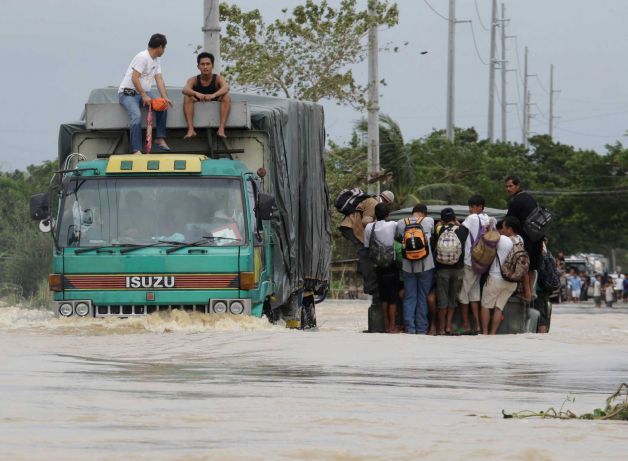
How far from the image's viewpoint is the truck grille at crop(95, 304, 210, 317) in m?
14.7

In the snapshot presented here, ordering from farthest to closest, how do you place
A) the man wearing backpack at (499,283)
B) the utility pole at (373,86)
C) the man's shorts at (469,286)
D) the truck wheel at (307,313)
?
the utility pole at (373,86)
the truck wheel at (307,313)
the man's shorts at (469,286)
the man wearing backpack at (499,283)

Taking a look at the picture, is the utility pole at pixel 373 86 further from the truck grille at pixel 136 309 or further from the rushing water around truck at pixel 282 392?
the truck grille at pixel 136 309

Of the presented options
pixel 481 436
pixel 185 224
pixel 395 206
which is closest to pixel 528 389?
pixel 481 436

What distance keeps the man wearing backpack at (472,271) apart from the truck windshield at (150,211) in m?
2.96

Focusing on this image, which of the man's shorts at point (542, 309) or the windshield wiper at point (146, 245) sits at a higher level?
the windshield wiper at point (146, 245)

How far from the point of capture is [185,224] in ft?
48.5

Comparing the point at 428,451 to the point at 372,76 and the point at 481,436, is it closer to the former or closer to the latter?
the point at 481,436

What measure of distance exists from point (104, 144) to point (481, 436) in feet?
30.4

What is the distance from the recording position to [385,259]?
16.5 m

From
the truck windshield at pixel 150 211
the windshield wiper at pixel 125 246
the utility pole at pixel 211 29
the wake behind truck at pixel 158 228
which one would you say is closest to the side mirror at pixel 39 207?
the wake behind truck at pixel 158 228

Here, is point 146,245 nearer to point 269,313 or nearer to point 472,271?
point 269,313

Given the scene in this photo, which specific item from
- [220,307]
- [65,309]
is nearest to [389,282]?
[220,307]

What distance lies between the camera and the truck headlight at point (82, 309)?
48.3 ft

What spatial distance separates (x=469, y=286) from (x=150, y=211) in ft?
12.8
